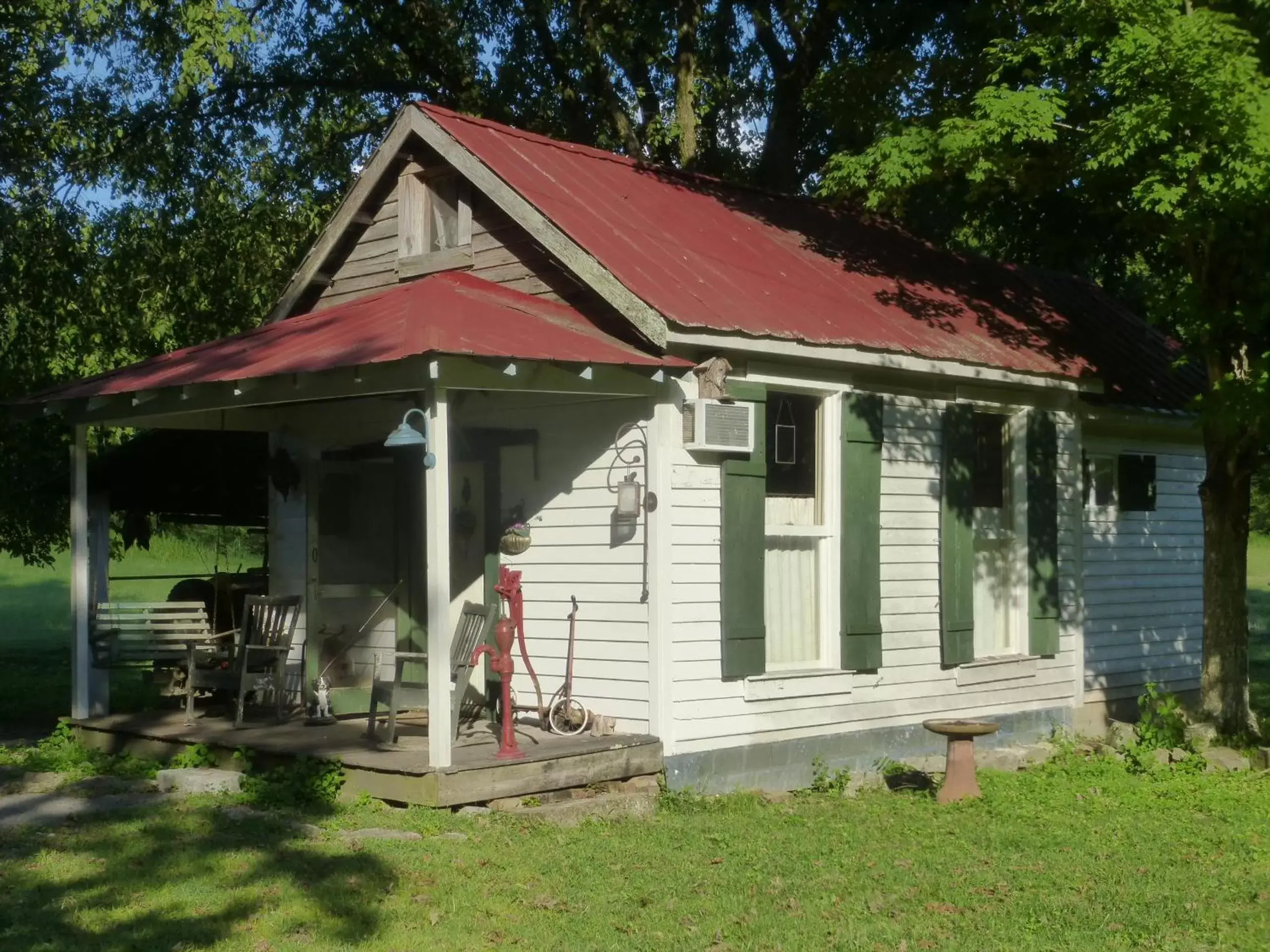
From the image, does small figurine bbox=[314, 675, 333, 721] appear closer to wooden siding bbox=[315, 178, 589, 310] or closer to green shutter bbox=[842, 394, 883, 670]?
wooden siding bbox=[315, 178, 589, 310]

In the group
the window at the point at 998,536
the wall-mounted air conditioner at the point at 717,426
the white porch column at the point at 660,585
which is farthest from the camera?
the window at the point at 998,536

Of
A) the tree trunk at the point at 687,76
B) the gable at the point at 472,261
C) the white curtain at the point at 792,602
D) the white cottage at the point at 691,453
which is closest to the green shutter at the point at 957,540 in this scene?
the white cottage at the point at 691,453

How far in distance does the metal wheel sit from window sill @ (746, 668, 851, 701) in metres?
1.09

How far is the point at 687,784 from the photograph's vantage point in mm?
9484

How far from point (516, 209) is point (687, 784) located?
4.01m

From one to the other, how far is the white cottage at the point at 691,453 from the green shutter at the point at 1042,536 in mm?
31

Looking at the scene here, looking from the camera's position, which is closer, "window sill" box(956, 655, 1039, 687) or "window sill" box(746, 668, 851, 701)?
"window sill" box(746, 668, 851, 701)

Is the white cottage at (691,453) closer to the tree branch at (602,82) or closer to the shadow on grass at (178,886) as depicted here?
the shadow on grass at (178,886)

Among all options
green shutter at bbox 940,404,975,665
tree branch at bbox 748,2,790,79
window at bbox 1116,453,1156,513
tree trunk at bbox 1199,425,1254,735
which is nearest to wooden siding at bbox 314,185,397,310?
green shutter at bbox 940,404,975,665

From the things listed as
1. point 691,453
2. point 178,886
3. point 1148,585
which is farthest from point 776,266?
point 178,886

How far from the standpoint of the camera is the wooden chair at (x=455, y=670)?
9.06 metres

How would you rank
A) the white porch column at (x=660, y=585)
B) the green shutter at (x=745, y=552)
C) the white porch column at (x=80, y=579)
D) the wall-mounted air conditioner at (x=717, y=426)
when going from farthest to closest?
1. the white porch column at (x=80, y=579)
2. the green shutter at (x=745, y=552)
3. the wall-mounted air conditioner at (x=717, y=426)
4. the white porch column at (x=660, y=585)

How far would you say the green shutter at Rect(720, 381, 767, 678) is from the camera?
379 inches

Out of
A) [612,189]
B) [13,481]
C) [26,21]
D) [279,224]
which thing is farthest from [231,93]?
[612,189]
